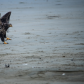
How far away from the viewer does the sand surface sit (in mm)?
4884

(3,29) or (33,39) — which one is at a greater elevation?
(3,29)

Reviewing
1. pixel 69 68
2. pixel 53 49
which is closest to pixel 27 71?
pixel 69 68

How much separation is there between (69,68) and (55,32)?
4083 millimetres

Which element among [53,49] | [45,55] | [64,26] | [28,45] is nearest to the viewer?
[45,55]

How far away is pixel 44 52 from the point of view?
6.61 m

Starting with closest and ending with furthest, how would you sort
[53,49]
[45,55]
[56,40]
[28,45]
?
[45,55] < [53,49] < [28,45] < [56,40]

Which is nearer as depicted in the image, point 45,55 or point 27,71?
point 27,71

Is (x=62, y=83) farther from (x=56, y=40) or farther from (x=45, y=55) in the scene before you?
(x=56, y=40)

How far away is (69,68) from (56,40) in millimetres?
2776

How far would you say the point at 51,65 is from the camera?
18.1ft

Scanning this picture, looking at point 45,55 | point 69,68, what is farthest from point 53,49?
point 69,68

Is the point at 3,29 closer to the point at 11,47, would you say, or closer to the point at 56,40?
the point at 11,47

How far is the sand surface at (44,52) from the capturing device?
4.88 meters

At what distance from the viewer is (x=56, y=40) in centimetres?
797
